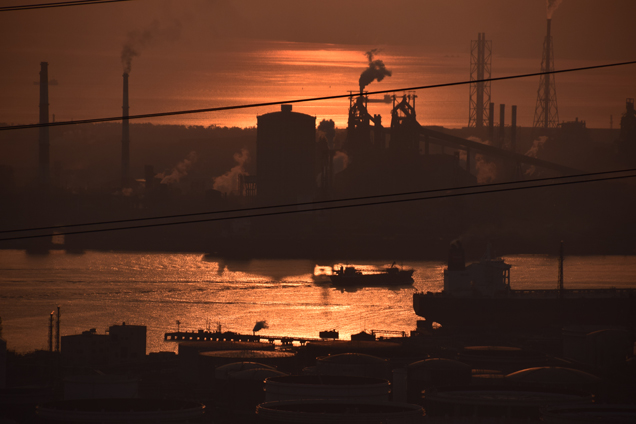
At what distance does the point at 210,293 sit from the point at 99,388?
32275mm

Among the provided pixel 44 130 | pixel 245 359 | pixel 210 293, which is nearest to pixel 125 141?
pixel 44 130

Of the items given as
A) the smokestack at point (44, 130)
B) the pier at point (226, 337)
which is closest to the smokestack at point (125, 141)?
the smokestack at point (44, 130)

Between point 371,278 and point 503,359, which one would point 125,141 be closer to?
point 371,278

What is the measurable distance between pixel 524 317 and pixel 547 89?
48.0m

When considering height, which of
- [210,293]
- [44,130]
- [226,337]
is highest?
[44,130]

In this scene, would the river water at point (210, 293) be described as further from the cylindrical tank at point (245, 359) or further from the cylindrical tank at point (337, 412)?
the cylindrical tank at point (337, 412)

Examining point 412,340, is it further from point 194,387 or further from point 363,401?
point 363,401

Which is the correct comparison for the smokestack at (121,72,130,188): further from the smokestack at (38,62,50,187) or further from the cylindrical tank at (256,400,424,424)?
the cylindrical tank at (256,400,424,424)

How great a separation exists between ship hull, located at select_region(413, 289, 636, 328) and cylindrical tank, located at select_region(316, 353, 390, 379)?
1317 centimetres

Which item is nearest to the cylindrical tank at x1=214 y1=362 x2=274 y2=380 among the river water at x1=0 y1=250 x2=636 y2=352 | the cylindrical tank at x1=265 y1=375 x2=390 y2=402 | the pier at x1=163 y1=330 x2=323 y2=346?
the cylindrical tank at x1=265 y1=375 x2=390 y2=402

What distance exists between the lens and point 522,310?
3012cm

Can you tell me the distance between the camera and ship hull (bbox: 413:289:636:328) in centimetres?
2970

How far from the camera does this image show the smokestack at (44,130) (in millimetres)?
64938

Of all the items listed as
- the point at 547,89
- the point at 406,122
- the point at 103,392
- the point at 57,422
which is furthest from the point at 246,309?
the point at 547,89
